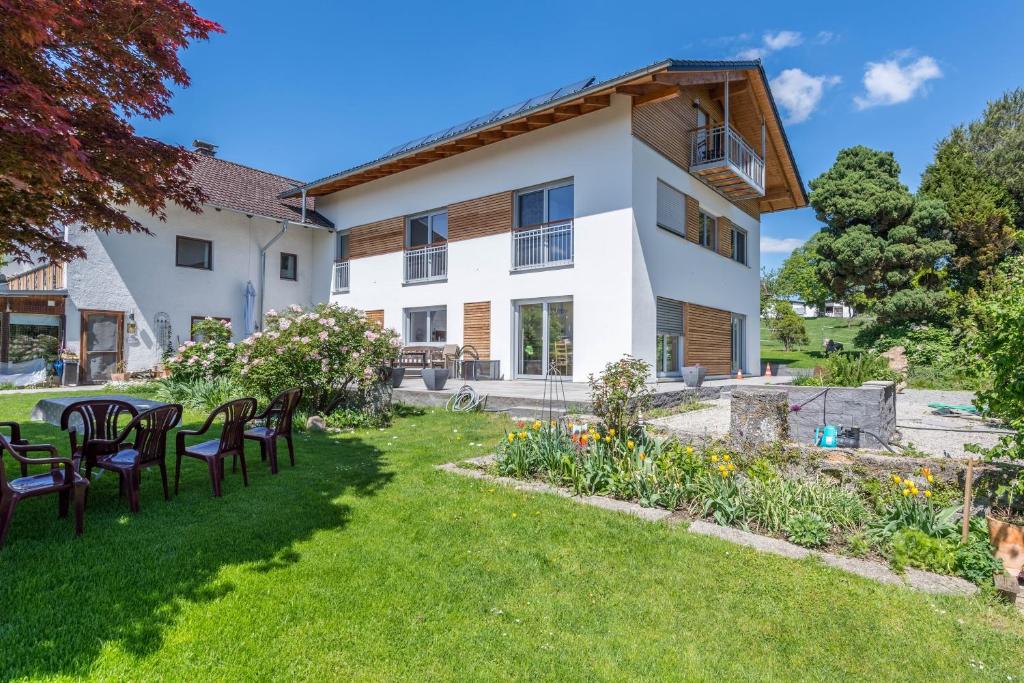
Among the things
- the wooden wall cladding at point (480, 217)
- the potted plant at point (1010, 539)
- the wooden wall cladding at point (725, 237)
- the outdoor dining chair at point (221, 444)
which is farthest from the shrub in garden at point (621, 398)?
the wooden wall cladding at point (725, 237)

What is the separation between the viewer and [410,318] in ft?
55.1

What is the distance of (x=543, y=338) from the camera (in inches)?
536

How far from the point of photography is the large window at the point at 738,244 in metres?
17.6

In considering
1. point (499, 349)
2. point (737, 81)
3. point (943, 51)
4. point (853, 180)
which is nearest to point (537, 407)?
point (499, 349)

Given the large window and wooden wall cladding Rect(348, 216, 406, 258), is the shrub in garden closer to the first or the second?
wooden wall cladding Rect(348, 216, 406, 258)

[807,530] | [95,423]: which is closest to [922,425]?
[807,530]

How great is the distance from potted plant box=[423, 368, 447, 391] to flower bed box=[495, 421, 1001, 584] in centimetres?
543

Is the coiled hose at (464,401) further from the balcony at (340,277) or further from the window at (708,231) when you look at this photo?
the balcony at (340,277)

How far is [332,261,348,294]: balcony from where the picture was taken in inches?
744

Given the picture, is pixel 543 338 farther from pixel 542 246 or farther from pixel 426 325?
pixel 426 325

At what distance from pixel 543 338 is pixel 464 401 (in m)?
4.10

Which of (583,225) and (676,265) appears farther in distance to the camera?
(676,265)

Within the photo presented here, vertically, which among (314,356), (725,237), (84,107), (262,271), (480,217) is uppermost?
(480,217)

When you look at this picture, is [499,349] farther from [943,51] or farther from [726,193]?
[943,51]
